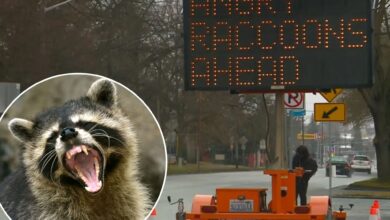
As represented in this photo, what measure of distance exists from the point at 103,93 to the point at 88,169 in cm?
15

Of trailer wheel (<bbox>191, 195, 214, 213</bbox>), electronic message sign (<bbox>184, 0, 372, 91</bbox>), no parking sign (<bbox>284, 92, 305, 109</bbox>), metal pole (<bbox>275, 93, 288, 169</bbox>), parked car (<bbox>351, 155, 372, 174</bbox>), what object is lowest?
parked car (<bbox>351, 155, 372, 174</bbox>)

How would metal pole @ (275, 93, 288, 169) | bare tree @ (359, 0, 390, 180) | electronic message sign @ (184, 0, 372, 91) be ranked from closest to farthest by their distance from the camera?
electronic message sign @ (184, 0, 372, 91)
metal pole @ (275, 93, 288, 169)
bare tree @ (359, 0, 390, 180)

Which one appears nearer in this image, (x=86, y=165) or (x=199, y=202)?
(x=86, y=165)

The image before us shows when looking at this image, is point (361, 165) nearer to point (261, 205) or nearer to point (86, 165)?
point (261, 205)

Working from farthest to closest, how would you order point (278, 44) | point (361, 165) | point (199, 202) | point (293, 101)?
point (361, 165), point (293, 101), point (199, 202), point (278, 44)

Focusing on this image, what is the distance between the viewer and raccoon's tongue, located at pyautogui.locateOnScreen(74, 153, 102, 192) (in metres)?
1.48

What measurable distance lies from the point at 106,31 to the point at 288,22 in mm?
32338

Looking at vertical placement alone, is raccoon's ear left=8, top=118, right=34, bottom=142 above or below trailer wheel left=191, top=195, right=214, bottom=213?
above

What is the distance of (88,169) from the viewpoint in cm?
150

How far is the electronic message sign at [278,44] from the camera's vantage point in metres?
9.82

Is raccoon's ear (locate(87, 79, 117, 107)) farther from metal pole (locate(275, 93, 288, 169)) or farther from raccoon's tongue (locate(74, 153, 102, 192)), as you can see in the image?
metal pole (locate(275, 93, 288, 169))

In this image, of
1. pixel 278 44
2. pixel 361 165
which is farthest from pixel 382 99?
pixel 361 165

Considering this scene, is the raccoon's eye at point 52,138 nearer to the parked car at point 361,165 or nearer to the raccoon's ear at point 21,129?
the raccoon's ear at point 21,129


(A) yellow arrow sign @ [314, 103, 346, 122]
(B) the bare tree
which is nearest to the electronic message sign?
(A) yellow arrow sign @ [314, 103, 346, 122]
